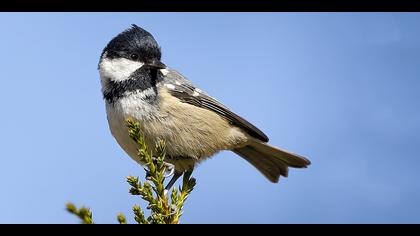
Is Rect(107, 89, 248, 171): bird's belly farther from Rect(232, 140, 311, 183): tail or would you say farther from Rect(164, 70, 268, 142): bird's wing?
Rect(232, 140, 311, 183): tail

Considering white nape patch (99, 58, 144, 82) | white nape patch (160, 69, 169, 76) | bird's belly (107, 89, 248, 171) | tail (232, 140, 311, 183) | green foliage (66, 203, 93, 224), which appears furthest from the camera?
tail (232, 140, 311, 183)

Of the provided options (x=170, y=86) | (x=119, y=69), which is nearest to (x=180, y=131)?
(x=170, y=86)

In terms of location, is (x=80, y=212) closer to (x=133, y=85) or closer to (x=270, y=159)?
(x=133, y=85)

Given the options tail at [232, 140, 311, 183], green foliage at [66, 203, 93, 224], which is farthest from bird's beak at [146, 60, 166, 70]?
green foliage at [66, 203, 93, 224]

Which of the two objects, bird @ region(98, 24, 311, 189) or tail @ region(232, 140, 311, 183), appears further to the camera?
tail @ region(232, 140, 311, 183)
